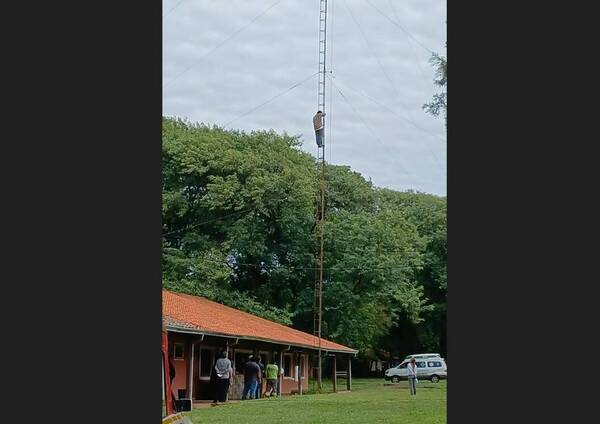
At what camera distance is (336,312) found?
1647 centimetres

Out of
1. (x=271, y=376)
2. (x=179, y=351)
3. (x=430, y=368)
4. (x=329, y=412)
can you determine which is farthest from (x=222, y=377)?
(x=430, y=368)

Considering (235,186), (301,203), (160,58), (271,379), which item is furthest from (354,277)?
(160,58)

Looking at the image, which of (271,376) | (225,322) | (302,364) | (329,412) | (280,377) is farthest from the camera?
(302,364)

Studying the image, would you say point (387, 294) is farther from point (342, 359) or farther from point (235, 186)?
point (235, 186)

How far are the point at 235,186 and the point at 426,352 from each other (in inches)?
232

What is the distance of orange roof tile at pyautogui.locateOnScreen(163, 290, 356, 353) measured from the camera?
11.5 metres

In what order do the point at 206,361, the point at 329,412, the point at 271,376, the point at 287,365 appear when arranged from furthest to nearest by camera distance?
the point at 287,365
the point at 271,376
the point at 206,361
the point at 329,412

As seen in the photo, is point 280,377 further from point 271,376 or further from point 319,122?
point 319,122

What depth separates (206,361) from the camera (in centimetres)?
1224

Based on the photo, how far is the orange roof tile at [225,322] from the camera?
37.8 feet

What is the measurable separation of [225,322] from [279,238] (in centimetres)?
526

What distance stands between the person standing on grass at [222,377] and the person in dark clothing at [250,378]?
80 centimetres

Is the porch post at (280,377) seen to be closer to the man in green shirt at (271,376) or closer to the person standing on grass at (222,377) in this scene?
the man in green shirt at (271,376)

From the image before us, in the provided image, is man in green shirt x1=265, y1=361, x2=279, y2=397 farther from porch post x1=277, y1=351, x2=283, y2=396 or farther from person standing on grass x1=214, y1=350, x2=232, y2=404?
person standing on grass x1=214, y1=350, x2=232, y2=404
